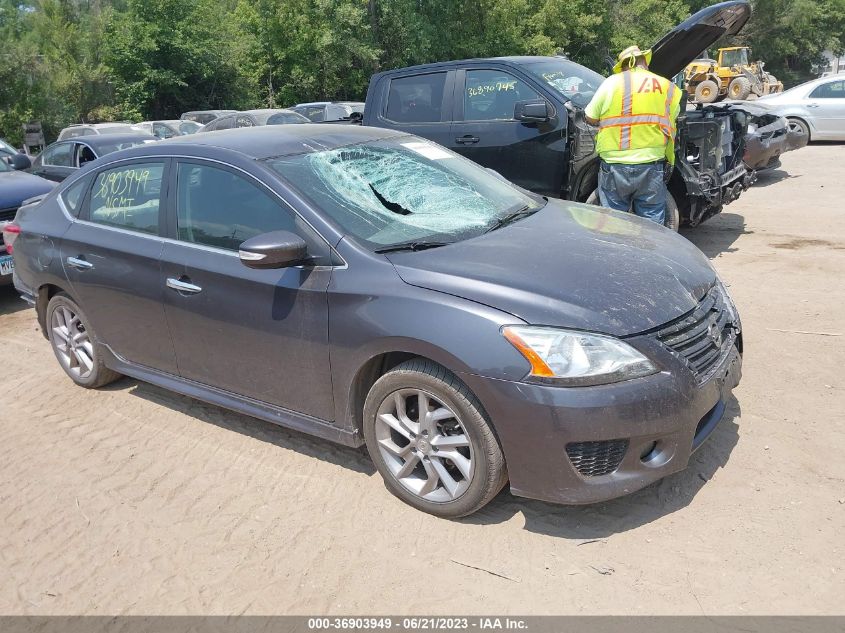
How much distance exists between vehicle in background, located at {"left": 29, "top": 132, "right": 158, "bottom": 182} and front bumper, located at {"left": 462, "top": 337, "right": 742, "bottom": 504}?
8.76 metres

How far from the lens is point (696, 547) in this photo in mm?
3023

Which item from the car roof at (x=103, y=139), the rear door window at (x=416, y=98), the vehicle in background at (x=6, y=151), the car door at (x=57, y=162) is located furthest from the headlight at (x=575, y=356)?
the car door at (x=57, y=162)

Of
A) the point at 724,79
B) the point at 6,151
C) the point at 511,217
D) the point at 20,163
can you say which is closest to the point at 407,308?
the point at 511,217

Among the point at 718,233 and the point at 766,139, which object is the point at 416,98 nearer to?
the point at 718,233

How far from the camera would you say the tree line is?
100.0 ft

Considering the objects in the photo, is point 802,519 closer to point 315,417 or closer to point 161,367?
point 315,417

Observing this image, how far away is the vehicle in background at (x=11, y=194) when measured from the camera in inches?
280

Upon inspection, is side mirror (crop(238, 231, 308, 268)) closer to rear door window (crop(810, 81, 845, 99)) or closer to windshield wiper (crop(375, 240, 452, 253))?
windshield wiper (crop(375, 240, 452, 253))

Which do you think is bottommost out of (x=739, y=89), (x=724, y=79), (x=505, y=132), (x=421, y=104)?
(x=739, y=89)

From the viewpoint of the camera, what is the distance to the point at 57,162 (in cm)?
1066

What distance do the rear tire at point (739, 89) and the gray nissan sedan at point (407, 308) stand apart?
27.5m

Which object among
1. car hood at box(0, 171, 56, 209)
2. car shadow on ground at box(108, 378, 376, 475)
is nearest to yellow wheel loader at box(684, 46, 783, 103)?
car hood at box(0, 171, 56, 209)

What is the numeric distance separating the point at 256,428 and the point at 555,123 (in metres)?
4.23

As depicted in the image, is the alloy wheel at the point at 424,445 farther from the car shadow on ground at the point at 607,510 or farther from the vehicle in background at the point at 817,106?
the vehicle in background at the point at 817,106
